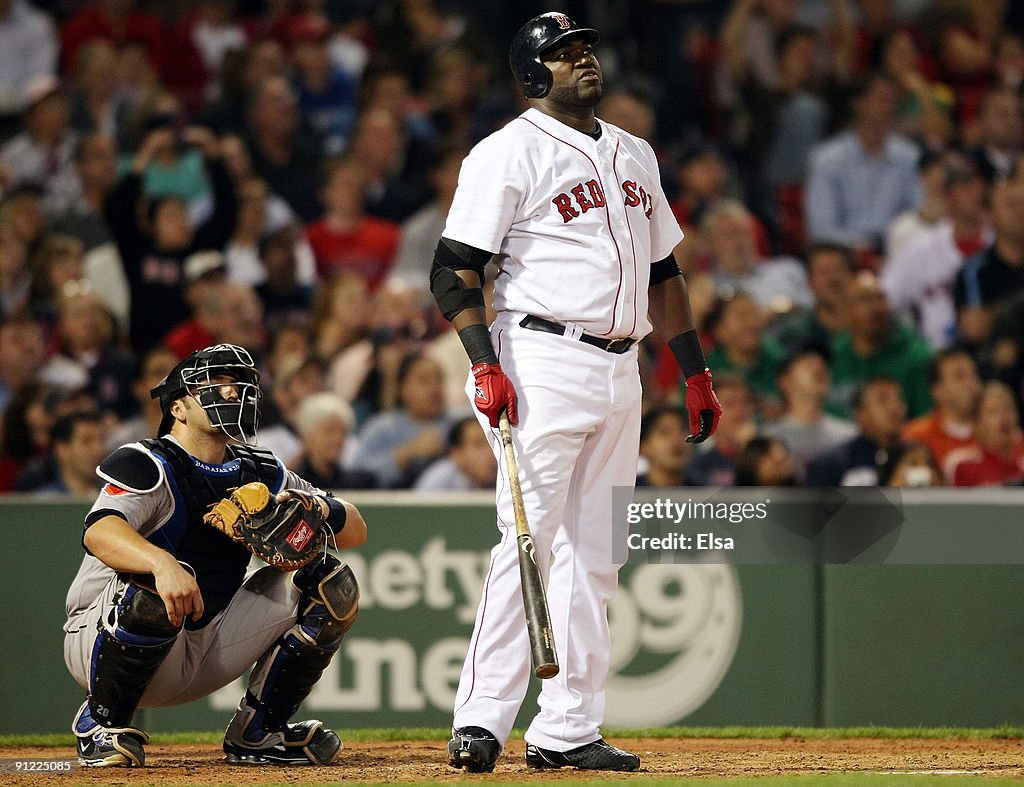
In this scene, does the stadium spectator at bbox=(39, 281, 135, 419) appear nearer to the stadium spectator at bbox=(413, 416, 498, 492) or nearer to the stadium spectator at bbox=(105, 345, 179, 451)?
the stadium spectator at bbox=(105, 345, 179, 451)

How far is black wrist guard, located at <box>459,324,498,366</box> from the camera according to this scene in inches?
181

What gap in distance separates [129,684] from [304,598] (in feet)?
1.88

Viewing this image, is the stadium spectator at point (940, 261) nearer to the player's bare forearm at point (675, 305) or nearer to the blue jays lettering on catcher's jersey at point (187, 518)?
the player's bare forearm at point (675, 305)

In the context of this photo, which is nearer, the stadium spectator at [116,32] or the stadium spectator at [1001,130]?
the stadium spectator at [1001,130]

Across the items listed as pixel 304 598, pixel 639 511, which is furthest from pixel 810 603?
pixel 304 598

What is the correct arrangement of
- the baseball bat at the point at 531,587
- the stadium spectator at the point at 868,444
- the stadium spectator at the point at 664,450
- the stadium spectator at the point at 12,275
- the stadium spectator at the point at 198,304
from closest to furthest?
1. the baseball bat at the point at 531,587
2. the stadium spectator at the point at 664,450
3. the stadium spectator at the point at 868,444
4. the stadium spectator at the point at 198,304
5. the stadium spectator at the point at 12,275

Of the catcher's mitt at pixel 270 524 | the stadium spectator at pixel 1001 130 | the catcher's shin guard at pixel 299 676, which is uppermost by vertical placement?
the stadium spectator at pixel 1001 130

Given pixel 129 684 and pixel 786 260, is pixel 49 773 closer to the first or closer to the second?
pixel 129 684

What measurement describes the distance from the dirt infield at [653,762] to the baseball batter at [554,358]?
24cm

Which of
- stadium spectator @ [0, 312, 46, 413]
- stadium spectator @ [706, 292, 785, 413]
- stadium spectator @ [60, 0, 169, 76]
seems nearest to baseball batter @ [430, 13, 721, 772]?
stadium spectator @ [706, 292, 785, 413]

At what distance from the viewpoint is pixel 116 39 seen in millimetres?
11570

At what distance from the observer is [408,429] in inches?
335

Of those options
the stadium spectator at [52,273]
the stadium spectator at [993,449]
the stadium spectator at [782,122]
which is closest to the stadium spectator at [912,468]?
the stadium spectator at [993,449]

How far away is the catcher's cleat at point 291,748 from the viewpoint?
16.3ft
